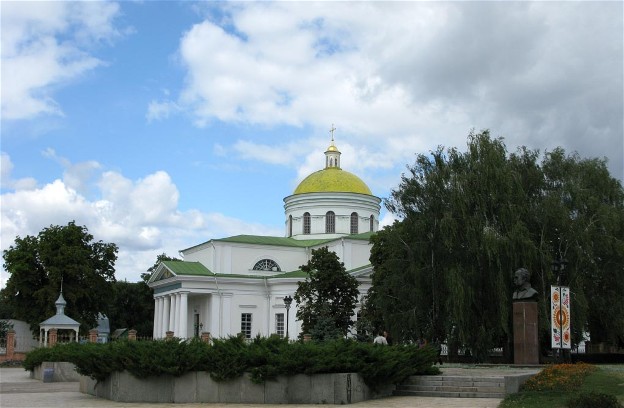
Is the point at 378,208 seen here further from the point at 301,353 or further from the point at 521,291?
the point at 301,353

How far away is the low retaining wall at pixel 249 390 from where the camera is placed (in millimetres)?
17297

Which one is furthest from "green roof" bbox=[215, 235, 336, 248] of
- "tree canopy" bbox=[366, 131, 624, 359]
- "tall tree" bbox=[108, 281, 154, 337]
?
"tree canopy" bbox=[366, 131, 624, 359]

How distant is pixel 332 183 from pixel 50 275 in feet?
80.9

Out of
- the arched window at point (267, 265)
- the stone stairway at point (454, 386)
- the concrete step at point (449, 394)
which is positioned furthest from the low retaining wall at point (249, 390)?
the arched window at point (267, 265)

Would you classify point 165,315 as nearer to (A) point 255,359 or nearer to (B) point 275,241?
(B) point 275,241

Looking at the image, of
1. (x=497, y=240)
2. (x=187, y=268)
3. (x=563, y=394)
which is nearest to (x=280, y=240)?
(x=187, y=268)

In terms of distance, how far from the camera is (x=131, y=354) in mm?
18031

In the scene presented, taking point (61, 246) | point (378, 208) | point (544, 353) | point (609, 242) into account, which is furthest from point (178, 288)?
point (609, 242)

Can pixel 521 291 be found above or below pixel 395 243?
below

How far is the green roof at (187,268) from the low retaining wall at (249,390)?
3718 centimetres

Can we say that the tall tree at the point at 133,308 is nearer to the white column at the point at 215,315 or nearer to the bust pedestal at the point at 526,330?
the white column at the point at 215,315

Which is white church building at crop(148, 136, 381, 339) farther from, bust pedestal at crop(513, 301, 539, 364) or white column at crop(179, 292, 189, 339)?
bust pedestal at crop(513, 301, 539, 364)

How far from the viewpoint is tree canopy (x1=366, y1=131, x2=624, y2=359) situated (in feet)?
101

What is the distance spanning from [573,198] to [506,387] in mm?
16976
